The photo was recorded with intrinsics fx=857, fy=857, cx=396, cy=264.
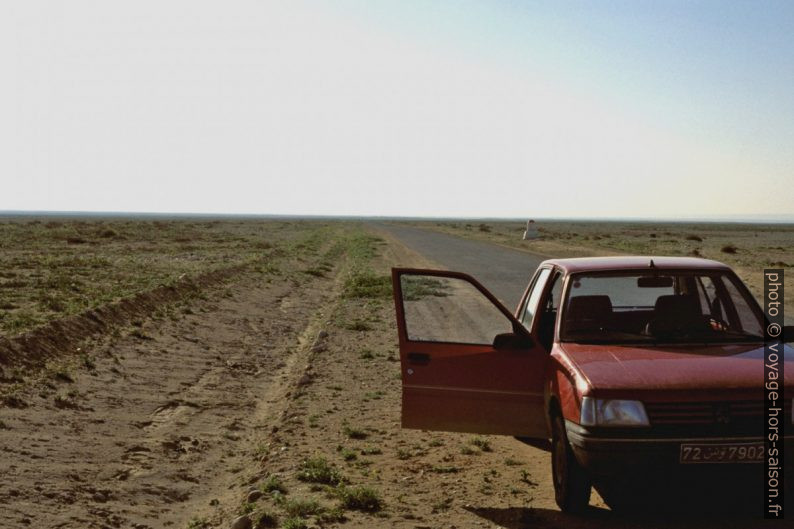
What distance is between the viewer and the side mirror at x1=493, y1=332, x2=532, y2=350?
6188 mm

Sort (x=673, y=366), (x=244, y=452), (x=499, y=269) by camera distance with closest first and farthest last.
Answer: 1. (x=673, y=366)
2. (x=244, y=452)
3. (x=499, y=269)

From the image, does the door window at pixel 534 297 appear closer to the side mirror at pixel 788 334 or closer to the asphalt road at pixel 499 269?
the side mirror at pixel 788 334

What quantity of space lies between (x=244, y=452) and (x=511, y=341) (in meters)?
3.59

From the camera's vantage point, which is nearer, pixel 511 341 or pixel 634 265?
pixel 511 341

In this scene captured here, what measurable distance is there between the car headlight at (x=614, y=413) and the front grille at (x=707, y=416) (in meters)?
0.06

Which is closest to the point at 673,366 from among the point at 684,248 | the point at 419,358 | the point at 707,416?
the point at 707,416

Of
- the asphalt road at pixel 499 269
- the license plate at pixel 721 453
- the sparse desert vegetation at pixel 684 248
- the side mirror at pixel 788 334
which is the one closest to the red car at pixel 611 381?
the license plate at pixel 721 453

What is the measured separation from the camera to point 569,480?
5.67 metres

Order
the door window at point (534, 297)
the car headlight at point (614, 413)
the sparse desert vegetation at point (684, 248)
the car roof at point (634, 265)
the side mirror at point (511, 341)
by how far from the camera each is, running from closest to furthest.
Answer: the car headlight at point (614, 413), the side mirror at point (511, 341), the car roof at point (634, 265), the door window at point (534, 297), the sparse desert vegetation at point (684, 248)

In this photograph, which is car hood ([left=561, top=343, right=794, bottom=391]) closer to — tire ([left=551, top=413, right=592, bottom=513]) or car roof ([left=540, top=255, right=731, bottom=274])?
tire ([left=551, top=413, right=592, bottom=513])

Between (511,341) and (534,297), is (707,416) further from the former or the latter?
(534,297)

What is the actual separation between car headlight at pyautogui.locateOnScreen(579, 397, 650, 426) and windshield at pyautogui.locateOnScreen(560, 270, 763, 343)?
111cm

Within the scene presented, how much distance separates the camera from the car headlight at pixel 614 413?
5.21 metres

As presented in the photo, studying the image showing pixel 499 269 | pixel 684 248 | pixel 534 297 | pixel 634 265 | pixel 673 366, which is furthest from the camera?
pixel 684 248
